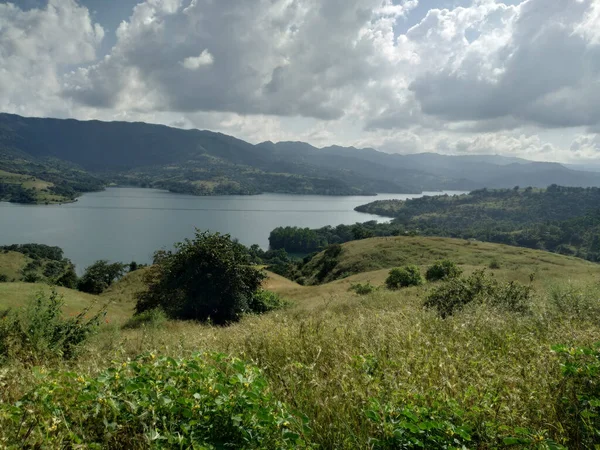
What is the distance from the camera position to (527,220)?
6599 inches

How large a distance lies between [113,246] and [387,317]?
374 ft

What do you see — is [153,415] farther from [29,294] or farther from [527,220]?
[527,220]

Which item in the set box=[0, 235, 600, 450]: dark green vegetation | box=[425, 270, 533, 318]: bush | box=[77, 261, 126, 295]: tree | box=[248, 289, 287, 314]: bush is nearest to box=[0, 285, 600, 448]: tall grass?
box=[0, 235, 600, 450]: dark green vegetation

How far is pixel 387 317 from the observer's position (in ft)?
20.4

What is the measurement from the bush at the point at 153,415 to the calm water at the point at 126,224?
312 ft

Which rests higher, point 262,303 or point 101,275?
point 262,303

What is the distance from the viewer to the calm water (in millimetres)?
103750

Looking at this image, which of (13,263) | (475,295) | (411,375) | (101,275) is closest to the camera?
(411,375)


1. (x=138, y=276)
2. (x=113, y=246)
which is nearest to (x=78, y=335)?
(x=138, y=276)

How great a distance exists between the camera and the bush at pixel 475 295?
876 centimetres

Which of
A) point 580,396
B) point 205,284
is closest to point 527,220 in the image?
point 205,284

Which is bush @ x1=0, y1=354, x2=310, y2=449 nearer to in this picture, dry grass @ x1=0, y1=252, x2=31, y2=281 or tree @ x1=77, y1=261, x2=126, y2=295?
tree @ x1=77, y1=261, x2=126, y2=295

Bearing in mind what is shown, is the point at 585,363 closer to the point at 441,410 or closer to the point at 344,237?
the point at 441,410

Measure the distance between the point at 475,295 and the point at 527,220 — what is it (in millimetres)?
187690
